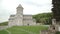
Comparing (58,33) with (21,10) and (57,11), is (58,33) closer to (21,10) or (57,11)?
(57,11)

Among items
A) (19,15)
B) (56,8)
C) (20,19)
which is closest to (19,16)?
(19,15)

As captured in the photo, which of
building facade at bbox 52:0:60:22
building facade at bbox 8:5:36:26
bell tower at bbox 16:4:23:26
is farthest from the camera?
building facade at bbox 8:5:36:26

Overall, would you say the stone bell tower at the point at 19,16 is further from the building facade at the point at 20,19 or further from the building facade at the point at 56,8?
the building facade at the point at 56,8

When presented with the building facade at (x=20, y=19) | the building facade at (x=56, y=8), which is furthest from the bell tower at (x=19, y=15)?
the building facade at (x=56, y=8)

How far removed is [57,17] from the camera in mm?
25000

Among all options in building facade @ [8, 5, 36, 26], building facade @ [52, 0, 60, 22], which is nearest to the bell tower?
building facade @ [8, 5, 36, 26]

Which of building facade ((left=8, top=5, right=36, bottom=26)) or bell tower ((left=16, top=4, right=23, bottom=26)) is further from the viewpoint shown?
building facade ((left=8, top=5, right=36, bottom=26))

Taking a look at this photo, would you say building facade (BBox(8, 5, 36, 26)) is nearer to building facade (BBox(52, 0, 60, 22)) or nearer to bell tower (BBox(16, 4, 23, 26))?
bell tower (BBox(16, 4, 23, 26))

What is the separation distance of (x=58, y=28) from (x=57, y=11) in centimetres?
309

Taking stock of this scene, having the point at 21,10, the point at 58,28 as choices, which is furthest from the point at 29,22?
the point at 58,28

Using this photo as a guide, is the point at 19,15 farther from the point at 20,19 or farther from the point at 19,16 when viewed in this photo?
the point at 20,19

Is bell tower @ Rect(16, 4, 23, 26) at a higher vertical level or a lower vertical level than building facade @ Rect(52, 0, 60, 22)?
lower

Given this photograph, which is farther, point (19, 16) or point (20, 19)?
point (19, 16)

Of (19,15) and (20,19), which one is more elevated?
(19,15)
